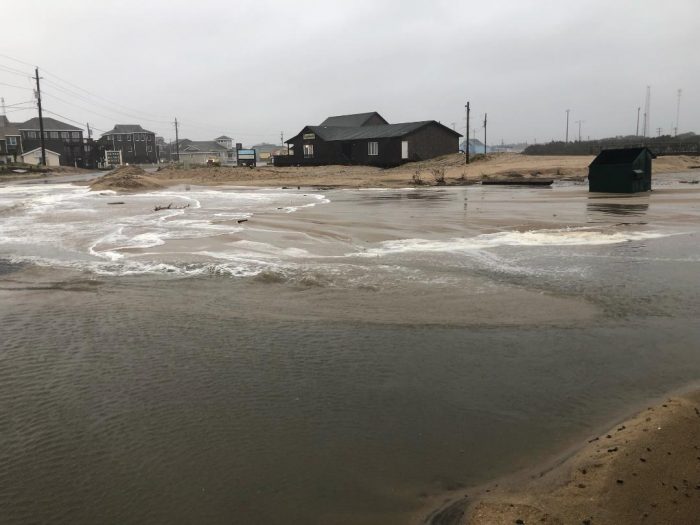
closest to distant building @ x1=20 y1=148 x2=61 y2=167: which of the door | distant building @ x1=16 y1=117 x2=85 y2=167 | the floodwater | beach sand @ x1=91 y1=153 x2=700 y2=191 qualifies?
distant building @ x1=16 y1=117 x2=85 y2=167

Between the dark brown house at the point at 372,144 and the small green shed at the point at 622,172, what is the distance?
→ 95.3 feet

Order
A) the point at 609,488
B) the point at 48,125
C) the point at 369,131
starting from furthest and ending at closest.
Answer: the point at 48,125 < the point at 369,131 < the point at 609,488

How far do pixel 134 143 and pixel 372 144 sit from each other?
77.7 metres

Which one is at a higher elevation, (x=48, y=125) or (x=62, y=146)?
(x=48, y=125)

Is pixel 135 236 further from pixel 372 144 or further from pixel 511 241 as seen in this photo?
pixel 372 144

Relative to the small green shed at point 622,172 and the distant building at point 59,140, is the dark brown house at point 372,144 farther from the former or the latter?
the distant building at point 59,140

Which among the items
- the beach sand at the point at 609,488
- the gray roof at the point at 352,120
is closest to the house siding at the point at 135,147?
the gray roof at the point at 352,120

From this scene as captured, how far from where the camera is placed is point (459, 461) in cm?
390

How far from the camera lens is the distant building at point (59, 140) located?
300 ft

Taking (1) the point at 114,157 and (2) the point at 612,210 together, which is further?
(1) the point at 114,157

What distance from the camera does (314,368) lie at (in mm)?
5535

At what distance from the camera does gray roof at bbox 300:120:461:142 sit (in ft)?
176

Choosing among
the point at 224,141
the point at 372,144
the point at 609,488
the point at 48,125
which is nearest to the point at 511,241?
the point at 609,488

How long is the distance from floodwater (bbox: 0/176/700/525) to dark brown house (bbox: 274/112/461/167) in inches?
1661
